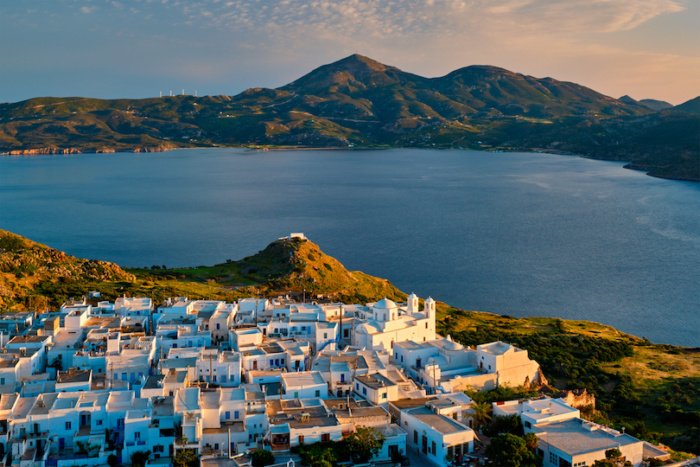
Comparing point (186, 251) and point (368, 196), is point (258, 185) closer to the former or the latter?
point (368, 196)

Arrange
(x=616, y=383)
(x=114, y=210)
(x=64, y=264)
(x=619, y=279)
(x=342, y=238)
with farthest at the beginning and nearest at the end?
(x=114, y=210) < (x=342, y=238) < (x=619, y=279) < (x=64, y=264) < (x=616, y=383)

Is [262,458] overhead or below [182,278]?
overhead

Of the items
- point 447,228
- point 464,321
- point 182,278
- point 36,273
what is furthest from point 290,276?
Answer: point 447,228

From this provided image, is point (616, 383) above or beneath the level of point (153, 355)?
beneath

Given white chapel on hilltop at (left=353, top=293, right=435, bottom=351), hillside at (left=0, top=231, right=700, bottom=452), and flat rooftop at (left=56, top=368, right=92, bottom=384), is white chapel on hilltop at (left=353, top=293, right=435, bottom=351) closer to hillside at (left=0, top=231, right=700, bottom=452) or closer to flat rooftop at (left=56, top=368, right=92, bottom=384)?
hillside at (left=0, top=231, right=700, bottom=452)

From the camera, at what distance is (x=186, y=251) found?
277ft

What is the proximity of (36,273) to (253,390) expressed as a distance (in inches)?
1285

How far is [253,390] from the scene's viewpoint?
91.9 ft

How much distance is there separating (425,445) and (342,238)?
69.9 meters

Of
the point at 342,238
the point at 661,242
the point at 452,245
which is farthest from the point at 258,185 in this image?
the point at 661,242

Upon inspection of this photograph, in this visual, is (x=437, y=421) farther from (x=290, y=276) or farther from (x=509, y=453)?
(x=290, y=276)

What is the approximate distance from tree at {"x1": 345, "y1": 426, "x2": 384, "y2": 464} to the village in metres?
0.30

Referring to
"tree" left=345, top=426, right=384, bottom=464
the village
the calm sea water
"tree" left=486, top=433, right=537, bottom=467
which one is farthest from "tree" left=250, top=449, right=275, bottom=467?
the calm sea water

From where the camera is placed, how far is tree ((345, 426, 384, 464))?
2331 centimetres
